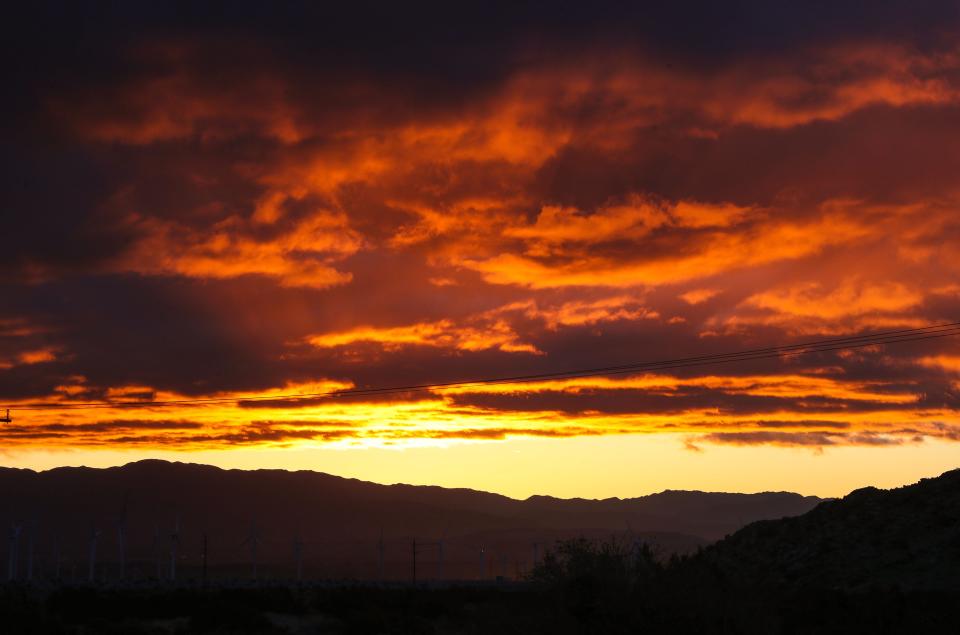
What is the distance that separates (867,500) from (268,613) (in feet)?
182

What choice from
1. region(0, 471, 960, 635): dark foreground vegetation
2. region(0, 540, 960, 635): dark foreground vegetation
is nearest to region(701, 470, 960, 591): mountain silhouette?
region(0, 471, 960, 635): dark foreground vegetation

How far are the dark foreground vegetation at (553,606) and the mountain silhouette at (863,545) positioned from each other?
12.6 feet

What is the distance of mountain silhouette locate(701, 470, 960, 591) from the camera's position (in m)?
79.6

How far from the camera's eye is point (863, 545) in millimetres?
88312

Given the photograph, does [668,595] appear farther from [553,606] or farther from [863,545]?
[863,545]

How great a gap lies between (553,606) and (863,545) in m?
50.1

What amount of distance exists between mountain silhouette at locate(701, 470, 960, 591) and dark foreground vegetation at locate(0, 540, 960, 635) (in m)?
3.83

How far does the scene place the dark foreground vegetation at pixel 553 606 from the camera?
44.6m

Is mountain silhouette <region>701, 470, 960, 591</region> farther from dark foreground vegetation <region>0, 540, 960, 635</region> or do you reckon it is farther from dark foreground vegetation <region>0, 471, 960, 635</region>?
dark foreground vegetation <region>0, 540, 960, 635</region>

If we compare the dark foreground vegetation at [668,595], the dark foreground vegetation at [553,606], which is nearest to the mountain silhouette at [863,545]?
the dark foreground vegetation at [668,595]

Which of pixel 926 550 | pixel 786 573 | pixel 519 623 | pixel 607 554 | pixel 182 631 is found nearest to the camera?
pixel 519 623

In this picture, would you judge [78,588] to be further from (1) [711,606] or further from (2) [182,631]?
(1) [711,606]

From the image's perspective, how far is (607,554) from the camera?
50281 millimetres

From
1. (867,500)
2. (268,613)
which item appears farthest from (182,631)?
(867,500)
